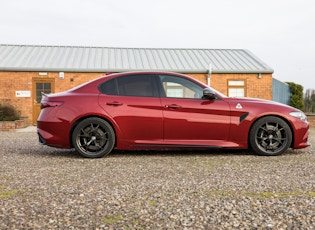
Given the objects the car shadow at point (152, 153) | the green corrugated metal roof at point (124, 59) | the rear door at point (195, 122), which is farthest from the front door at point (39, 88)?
the rear door at point (195, 122)

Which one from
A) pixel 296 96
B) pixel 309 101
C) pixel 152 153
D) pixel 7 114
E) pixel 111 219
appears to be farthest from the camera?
pixel 309 101

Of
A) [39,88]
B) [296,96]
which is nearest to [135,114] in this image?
[39,88]

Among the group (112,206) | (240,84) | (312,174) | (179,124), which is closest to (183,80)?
(179,124)

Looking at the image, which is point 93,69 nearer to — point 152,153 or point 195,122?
point 152,153

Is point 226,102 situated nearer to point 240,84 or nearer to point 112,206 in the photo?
point 112,206

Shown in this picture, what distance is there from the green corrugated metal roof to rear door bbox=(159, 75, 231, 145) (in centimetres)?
1105

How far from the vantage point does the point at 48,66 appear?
16672 mm

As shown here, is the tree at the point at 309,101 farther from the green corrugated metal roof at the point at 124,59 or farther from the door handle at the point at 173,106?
the door handle at the point at 173,106

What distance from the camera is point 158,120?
595cm

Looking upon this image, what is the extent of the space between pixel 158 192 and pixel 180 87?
2.91 meters

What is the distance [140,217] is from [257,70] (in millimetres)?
15572

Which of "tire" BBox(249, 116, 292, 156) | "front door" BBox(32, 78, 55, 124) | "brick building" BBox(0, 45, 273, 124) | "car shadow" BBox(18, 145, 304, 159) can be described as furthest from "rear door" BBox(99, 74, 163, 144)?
"front door" BBox(32, 78, 55, 124)

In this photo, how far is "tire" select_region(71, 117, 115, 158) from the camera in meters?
5.87

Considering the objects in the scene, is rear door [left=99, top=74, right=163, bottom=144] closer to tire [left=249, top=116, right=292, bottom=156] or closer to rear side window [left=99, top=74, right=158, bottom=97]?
rear side window [left=99, top=74, right=158, bottom=97]
